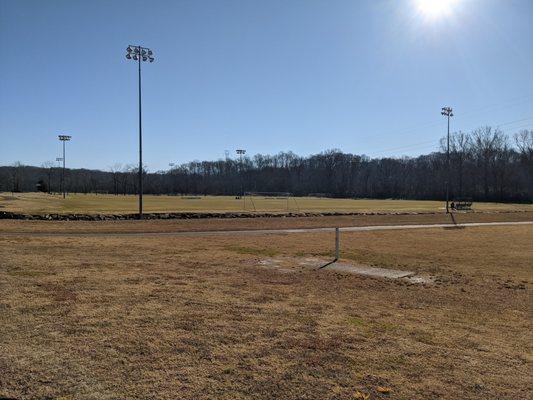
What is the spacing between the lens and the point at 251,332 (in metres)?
6.90

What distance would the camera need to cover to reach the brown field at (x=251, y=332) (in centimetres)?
504

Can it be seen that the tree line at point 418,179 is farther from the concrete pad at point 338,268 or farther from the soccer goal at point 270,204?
the concrete pad at point 338,268

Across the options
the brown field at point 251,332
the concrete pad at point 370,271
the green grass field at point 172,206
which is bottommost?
the concrete pad at point 370,271

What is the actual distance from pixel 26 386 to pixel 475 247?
21396mm

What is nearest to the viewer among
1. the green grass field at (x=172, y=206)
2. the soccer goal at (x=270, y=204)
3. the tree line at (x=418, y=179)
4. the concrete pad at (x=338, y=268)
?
the concrete pad at (x=338, y=268)

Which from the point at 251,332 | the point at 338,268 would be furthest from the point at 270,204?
the point at 251,332

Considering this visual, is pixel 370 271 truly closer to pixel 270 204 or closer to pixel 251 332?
pixel 251 332

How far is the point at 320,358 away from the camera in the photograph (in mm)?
5902

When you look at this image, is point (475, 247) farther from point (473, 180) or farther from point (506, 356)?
point (473, 180)

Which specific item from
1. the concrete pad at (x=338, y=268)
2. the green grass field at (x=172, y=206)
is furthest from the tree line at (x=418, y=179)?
the concrete pad at (x=338, y=268)

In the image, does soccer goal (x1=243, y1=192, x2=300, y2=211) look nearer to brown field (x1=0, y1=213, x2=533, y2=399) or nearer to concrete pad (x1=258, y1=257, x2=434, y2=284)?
concrete pad (x1=258, y1=257, x2=434, y2=284)

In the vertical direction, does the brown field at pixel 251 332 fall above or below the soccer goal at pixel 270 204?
below

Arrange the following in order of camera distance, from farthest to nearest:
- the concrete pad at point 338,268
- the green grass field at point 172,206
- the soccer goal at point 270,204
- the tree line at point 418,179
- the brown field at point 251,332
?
1. the tree line at point 418,179
2. the soccer goal at point 270,204
3. the green grass field at point 172,206
4. the concrete pad at point 338,268
5. the brown field at point 251,332

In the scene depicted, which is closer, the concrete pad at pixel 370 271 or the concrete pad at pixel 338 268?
the concrete pad at pixel 338 268
